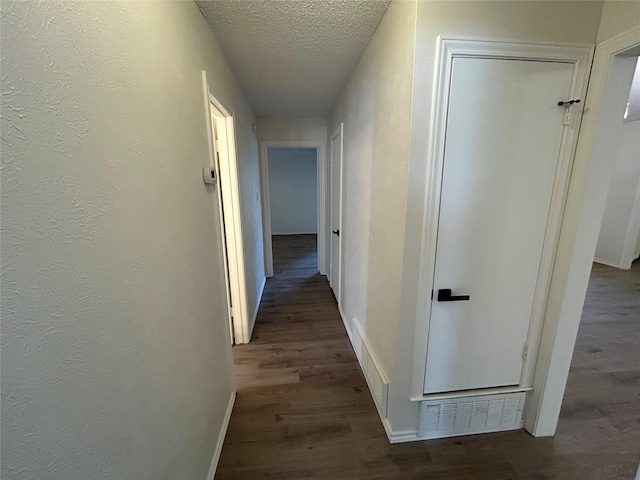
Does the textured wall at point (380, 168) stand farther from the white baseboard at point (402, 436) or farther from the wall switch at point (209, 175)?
the wall switch at point (209, 175)

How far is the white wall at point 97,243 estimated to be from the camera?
44 centimetres

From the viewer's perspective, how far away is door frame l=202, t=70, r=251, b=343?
198 cm

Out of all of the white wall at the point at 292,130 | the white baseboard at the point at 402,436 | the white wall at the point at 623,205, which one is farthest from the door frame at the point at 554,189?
the white wall at the point at 623,205

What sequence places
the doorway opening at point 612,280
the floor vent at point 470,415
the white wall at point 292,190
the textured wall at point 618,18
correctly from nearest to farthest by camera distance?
the textured wall at point 618,18, the doorway opening at point 612,280, the floor vent at point 470,415, the white wall at point 292,190

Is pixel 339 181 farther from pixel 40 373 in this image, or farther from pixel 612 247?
pixel 612 247

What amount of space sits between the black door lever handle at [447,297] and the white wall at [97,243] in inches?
47.5

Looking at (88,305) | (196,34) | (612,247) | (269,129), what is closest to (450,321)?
(88,305)

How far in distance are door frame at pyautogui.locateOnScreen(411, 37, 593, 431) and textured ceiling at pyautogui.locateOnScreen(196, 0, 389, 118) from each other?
1.86ft

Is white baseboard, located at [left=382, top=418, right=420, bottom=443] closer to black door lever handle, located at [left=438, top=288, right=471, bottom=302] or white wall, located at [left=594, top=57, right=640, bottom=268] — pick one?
black door lever handle, located at [left=438, top=288, right=471, bottom=302]

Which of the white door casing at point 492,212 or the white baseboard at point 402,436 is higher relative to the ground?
the white door casing at point 492,212

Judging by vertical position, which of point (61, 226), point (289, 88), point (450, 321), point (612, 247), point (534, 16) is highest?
point (289, 88)

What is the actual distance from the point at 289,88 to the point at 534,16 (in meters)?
1.85

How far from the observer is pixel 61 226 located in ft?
1.67

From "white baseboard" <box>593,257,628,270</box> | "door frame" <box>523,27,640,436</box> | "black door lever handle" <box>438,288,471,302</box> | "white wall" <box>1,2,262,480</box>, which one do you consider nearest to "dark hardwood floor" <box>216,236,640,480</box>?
"door frame" <box>523,27,640,436</box>
